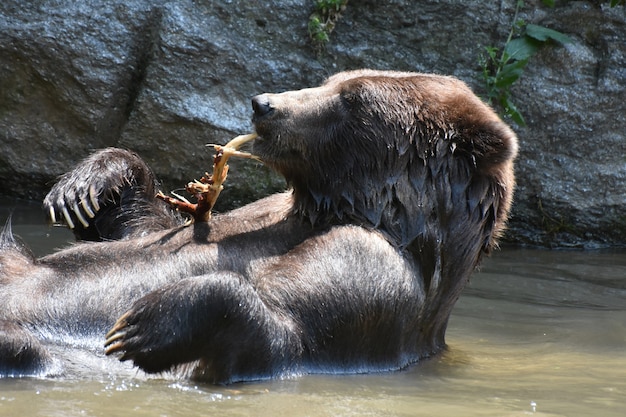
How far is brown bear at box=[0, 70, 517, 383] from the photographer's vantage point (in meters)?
4.82

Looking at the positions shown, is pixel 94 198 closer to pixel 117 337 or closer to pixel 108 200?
pixel 108 200

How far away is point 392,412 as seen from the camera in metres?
3.95

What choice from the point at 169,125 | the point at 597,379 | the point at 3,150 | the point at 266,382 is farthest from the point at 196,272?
the point at 3,150

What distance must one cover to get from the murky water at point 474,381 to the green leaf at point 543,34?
2.06m

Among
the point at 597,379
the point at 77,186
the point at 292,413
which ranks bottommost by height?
the point at 597,379

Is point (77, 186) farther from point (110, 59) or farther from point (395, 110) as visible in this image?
point (110, 59)

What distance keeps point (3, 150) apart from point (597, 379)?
539 cm

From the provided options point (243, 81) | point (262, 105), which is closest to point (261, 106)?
point (262, 105)

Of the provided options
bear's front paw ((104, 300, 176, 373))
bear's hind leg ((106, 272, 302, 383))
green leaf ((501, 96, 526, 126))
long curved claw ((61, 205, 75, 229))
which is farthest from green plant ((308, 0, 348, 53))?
bear's front paw ((104, 300, 176, 373))

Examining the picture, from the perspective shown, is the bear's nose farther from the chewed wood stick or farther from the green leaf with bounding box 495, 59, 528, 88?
the green leaf with bounding box 495, 59, 528, 88

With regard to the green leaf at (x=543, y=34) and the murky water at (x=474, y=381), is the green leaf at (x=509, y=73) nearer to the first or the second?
the green leaf at (x=543, y=34)

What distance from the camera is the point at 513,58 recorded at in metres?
8.32

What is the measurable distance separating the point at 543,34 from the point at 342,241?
4.05 meters

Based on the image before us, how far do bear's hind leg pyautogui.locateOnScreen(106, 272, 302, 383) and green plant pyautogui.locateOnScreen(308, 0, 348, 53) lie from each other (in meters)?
4.25
